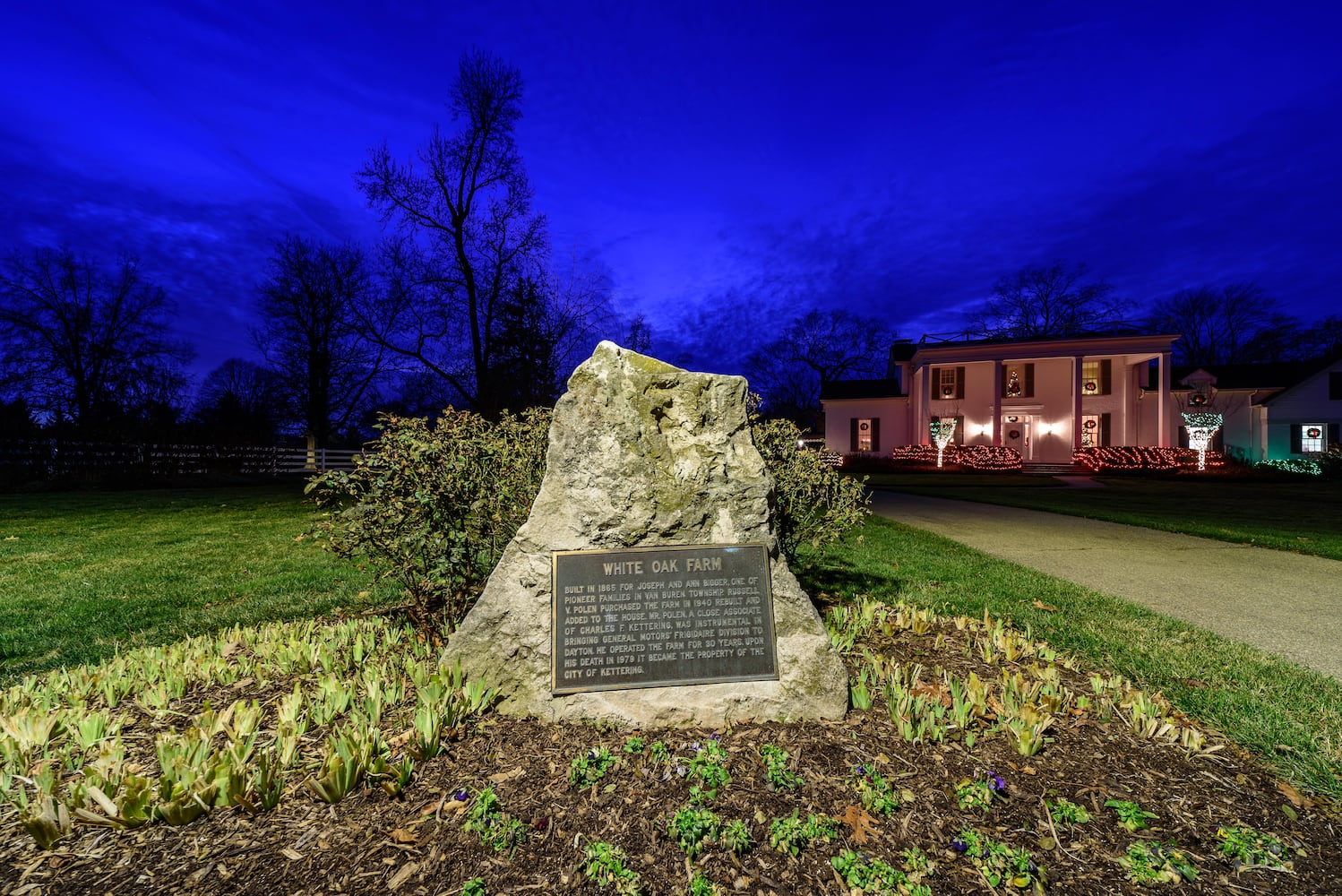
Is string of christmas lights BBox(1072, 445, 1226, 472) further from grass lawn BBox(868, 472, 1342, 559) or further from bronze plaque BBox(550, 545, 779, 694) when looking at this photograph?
bronze plaque BBox(550, 545, 779, 694)

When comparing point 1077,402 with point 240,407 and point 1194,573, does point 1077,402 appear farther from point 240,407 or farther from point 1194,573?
point 240,407

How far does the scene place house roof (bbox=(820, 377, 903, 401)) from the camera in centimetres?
3131

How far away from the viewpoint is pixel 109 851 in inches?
83.1

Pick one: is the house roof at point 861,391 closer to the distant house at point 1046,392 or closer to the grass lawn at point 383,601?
the distant house at point 1046,392

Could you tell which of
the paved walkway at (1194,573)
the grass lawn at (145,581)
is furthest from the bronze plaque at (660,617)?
the paved walkway at (1194,573)

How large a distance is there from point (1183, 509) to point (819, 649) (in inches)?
581

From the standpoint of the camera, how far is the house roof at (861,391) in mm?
31312

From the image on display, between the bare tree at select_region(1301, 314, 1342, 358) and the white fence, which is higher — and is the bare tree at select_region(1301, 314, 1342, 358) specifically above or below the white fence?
above

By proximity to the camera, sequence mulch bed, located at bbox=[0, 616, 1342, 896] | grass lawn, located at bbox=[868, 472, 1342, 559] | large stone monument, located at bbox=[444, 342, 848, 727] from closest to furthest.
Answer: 1. mulch bed, located at bbox=[0, 616, 1342, 896]
2. large stone monument, located at bbox=[444, 342, 848, 727]
3. grass lawn, located at bbox=[868, 472, 1342, 559]

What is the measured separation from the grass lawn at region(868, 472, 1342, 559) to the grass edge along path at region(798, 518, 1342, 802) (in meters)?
5.05

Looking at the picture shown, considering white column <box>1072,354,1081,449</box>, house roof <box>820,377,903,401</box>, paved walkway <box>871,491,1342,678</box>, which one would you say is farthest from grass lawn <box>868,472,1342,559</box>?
house roof <box>820,377,903,401</box>

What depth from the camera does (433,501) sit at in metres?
3.92

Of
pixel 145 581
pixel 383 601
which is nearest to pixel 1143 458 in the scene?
pixel 383 601

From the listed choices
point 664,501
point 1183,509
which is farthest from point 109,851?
point 1183,509
